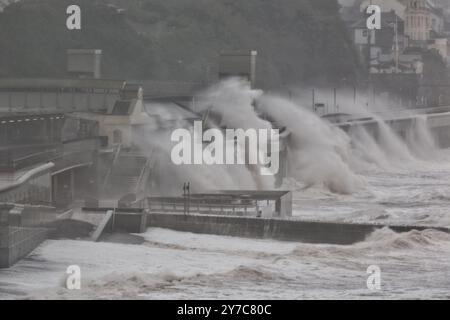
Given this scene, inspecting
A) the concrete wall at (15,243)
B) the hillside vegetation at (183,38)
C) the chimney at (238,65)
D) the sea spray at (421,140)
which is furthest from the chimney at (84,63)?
the concrete wall at (15,243)

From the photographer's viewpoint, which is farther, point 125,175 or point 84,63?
point 84,63

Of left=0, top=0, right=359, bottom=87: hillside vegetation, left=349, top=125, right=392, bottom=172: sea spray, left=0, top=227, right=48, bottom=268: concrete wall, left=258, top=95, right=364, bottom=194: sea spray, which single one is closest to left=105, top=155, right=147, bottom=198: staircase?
left=0, top=227, right=48, bottom=268: concrete wall

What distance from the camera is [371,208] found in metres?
41.1

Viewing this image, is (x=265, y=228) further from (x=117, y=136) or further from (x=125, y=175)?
(x=117, y=136)

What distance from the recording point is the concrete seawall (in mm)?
31188

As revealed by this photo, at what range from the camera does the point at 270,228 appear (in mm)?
31750

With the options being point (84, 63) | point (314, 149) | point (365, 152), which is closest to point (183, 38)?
point (365, 152)

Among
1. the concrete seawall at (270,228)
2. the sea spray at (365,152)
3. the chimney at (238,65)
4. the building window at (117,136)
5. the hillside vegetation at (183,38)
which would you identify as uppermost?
the hillside vegetation at (183,38)

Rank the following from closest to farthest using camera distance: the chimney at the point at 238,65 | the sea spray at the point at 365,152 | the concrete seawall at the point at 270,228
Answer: the concrete seawall at the point at 270,228
the chimney at the point at 238,65
the sea spray at the point at 365,152

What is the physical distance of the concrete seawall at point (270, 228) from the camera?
31188mm

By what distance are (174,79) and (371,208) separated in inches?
1237

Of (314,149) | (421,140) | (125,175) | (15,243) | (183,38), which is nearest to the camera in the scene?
(15,243)

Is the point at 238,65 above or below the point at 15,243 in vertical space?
above

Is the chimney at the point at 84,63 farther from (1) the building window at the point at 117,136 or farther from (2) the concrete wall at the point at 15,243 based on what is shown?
(2) the concrete wall at the point at 15,243
